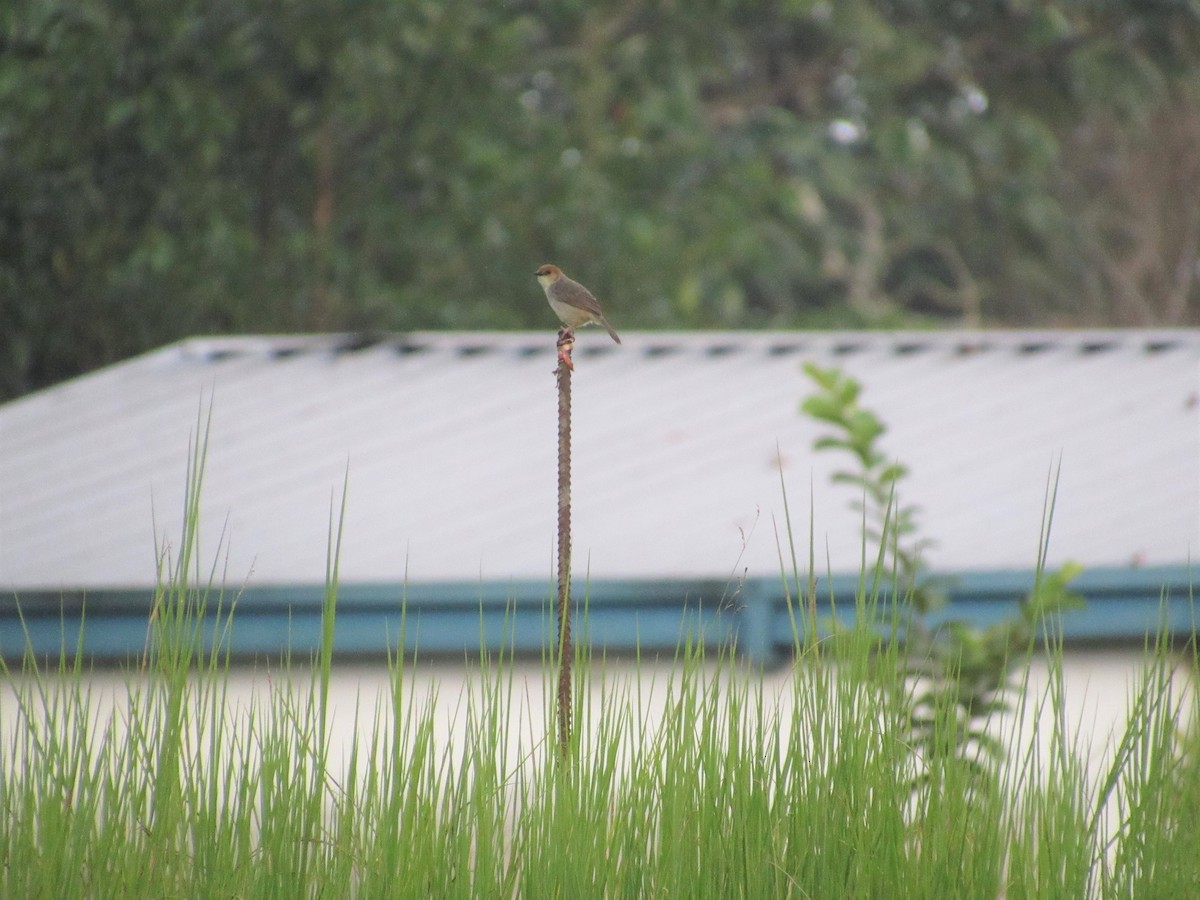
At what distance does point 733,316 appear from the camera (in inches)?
624

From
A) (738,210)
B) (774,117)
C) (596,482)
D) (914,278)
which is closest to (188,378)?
(596,482)

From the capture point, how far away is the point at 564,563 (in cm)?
240

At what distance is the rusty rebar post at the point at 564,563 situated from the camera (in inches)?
90.8

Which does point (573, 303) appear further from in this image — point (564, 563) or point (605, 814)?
point (605, 814)

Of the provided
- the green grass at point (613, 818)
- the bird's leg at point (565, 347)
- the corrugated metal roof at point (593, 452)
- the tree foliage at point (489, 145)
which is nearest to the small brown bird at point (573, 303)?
the corrugated metal roof at point (593, 452)

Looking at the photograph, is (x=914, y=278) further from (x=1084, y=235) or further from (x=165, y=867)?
(x=165, y=867)

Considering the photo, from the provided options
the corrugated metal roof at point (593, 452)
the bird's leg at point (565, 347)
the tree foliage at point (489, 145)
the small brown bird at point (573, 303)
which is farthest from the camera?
the tree foliage at point (489, 145)

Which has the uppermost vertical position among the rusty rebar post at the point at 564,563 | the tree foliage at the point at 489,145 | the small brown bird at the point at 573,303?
the tree foliage at the point at 489,145

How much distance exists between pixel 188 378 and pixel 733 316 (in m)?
9.34

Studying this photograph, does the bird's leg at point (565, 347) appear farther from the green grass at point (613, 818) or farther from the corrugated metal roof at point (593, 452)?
the corrugated metal roof at point (593, 452)

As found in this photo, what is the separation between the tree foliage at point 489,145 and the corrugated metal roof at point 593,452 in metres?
5.46

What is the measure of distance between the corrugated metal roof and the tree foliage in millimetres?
5463

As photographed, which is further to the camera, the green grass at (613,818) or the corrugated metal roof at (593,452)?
the corrugated metal roof at (593,452)

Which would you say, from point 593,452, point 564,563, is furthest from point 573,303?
point 564,563
